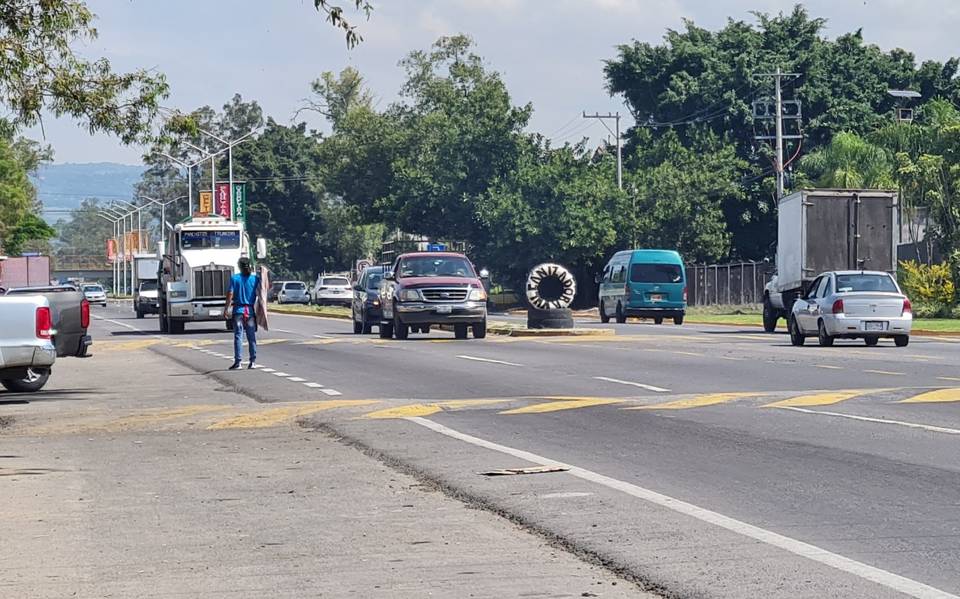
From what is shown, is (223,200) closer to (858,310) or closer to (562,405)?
(858,310)

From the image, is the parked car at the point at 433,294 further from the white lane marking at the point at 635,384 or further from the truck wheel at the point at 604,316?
the truck wheel at the point at 604,316

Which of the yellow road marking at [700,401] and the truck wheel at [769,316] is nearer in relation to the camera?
the yellow road marking at [700,401]

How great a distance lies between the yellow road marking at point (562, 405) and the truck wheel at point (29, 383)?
8183 mm

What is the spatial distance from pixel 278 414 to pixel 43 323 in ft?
12.5

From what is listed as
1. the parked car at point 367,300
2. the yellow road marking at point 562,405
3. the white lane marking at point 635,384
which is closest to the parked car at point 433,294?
the parked car at point 367,300

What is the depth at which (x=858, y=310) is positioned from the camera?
30578mm

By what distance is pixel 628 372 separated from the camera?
76.5 feet

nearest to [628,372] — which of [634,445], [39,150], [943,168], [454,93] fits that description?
[634,445]

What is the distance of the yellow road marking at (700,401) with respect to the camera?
17.3 m

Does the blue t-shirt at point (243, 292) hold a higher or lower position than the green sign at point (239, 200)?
lower

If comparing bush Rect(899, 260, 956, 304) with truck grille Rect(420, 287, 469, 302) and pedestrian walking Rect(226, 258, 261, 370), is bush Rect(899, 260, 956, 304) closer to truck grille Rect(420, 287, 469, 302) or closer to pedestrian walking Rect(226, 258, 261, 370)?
truck grille Rect(420, 287, 469, 302)

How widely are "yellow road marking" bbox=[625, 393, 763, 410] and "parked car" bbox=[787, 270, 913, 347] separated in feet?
40.7

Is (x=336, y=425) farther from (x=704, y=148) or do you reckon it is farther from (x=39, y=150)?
(x=39, y=150)

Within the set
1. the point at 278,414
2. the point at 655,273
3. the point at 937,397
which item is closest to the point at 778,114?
the point at 655,273
